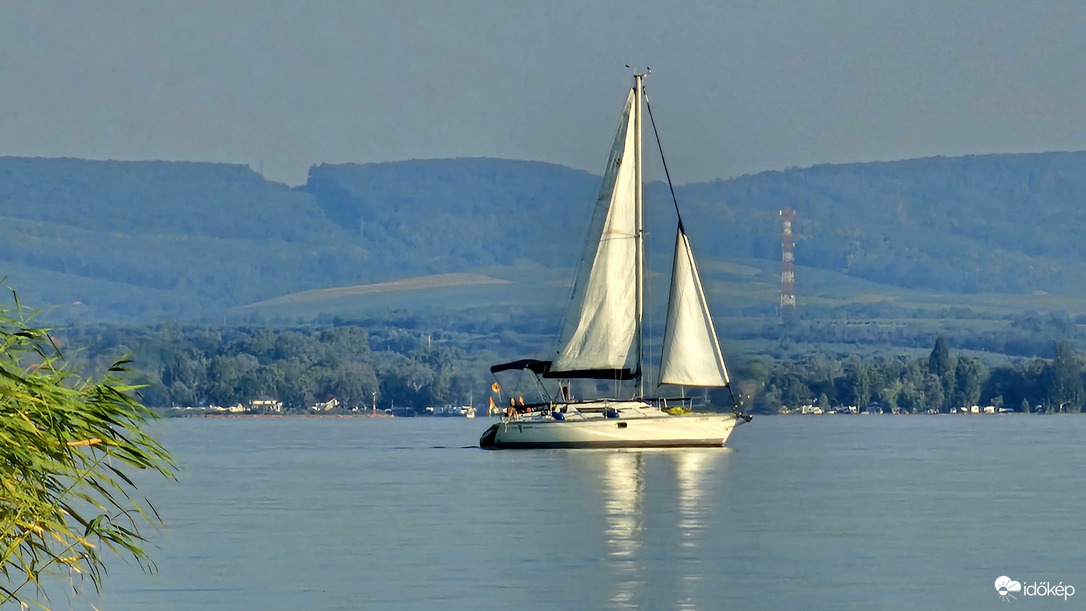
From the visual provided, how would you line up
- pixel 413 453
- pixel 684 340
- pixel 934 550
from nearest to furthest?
pixel 934 550 < pixel 684 340 < pixel 413 453

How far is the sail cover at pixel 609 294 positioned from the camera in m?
69.8

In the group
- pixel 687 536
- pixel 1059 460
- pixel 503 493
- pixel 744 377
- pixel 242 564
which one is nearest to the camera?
pixel 242 564

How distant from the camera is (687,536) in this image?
36.5 m

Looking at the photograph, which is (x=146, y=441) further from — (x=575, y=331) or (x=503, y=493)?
(x=575, y=331)

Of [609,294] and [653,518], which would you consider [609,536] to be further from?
[609,294]

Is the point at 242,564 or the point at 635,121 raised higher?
the point at 635,121

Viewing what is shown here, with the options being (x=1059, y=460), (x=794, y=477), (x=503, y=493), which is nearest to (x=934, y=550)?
(x=503, y=493)

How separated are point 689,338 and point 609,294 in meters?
3.27

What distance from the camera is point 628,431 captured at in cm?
6675

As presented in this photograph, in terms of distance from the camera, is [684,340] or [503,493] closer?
[503,493]

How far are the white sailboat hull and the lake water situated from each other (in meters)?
0.81

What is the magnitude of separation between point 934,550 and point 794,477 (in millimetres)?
26952
